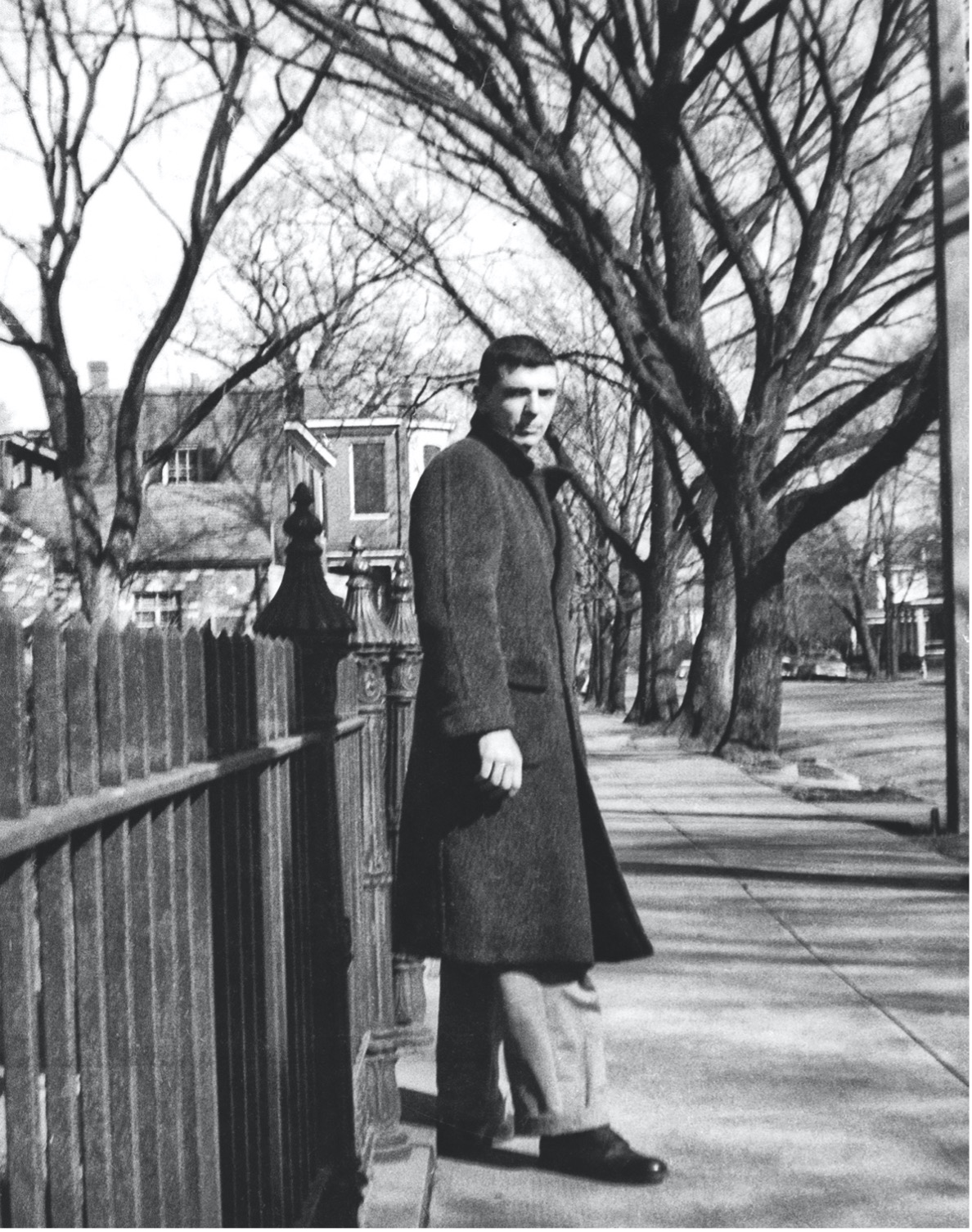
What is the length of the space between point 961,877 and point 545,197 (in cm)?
998

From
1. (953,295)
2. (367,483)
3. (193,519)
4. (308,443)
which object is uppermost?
(308,443)

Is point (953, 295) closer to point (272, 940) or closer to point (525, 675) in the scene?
point (525, 675)

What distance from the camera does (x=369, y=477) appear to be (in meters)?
43.2

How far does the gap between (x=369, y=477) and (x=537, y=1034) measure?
40004 millimetres

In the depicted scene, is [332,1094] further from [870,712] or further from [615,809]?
[870,712]

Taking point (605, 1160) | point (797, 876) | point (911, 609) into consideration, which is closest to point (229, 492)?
point (797, 876)

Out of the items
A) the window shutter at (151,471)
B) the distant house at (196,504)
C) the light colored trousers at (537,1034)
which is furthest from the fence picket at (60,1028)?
the distant house at (196,504)

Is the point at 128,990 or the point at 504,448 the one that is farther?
the point at 504,448

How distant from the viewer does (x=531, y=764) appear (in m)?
3.58

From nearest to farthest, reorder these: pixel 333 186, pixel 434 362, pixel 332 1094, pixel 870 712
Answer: pixel 332 1094 < pixel 333 186 < pixel 434 362 < pixel 870 712

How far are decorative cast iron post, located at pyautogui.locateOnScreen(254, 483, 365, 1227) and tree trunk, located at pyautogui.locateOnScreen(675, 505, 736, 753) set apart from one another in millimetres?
16562

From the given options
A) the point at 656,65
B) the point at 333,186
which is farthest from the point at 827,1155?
the point at 333,186

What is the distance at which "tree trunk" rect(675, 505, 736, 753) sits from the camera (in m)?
20.4

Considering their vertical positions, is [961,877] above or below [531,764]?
below
